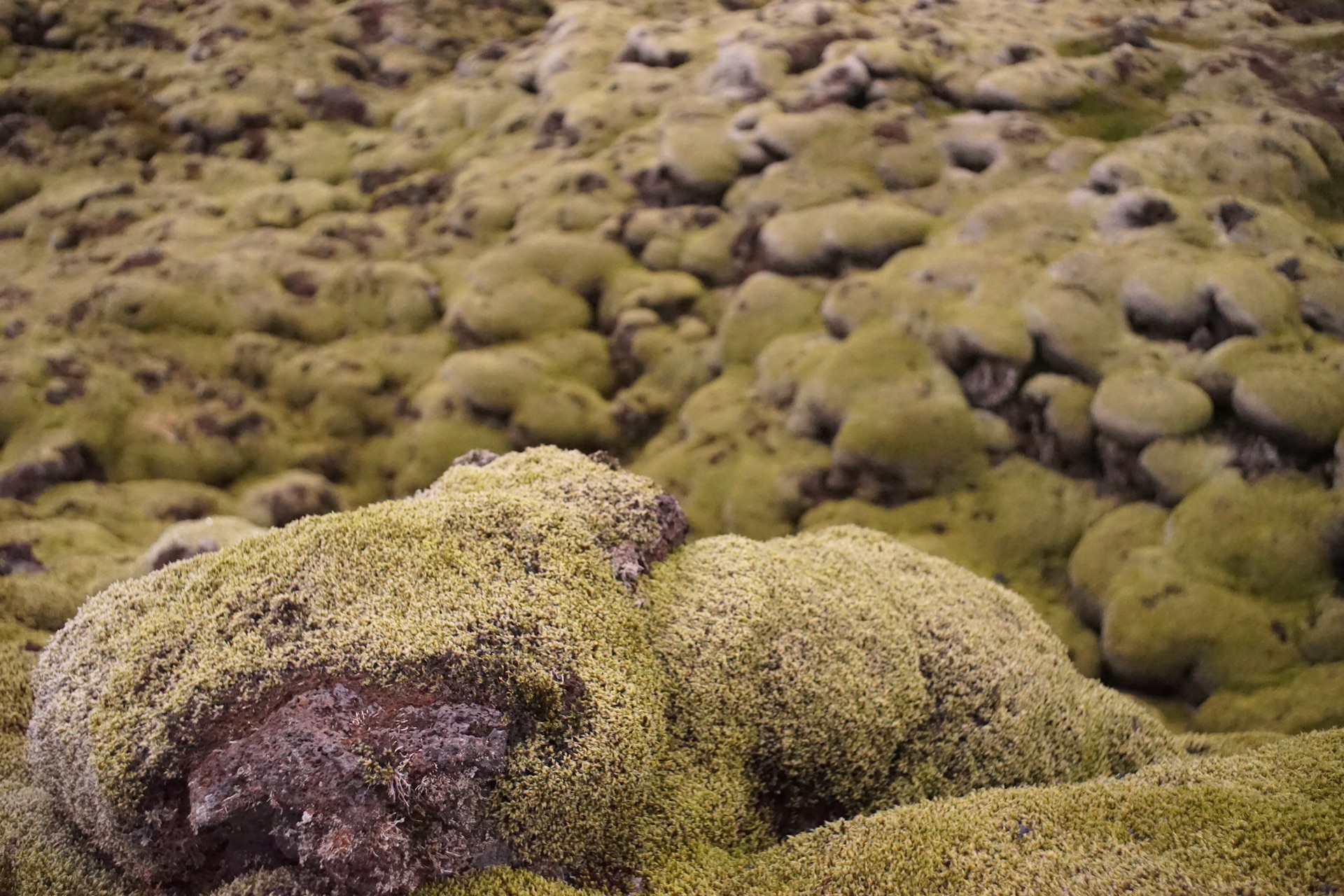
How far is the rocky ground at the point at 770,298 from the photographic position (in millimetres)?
15992

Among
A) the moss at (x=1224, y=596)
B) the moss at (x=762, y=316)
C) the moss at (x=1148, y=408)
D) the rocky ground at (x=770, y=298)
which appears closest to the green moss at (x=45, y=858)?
the rocky ground at (x=770, y=298)

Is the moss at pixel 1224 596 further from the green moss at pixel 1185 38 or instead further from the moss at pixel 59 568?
the green moss at pixel 1185 38

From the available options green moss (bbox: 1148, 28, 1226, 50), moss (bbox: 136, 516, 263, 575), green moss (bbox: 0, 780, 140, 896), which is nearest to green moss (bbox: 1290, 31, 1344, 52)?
green moss (bbox: 1148, 28, 1226, 50)

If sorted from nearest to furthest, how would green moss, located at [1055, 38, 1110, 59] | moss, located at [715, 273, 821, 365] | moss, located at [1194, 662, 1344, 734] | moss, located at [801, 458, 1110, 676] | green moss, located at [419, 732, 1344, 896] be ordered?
1. green moss, located at [419, 732, 1344, 896]
2. moss, located at [1194, 662, 1344, 734]
3. moss, located at [801, 458, 1110, 676]
4. moss, located at [715, 273, 821, 365]
5. green moss, located at [1055, 38, 1110, 59]

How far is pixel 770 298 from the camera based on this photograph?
24156 millimetres

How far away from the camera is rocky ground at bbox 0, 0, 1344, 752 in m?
16.0

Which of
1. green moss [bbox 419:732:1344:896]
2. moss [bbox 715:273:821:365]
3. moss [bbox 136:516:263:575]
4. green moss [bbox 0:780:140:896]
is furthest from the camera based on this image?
moss [bbox 715:273:821:365]

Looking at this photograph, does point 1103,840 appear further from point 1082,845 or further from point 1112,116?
point 1112,116

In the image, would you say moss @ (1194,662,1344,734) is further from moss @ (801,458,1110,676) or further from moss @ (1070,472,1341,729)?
moss @ (801,458,1110,676)

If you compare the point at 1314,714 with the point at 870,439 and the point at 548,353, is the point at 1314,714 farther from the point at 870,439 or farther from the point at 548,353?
the point at 548,353

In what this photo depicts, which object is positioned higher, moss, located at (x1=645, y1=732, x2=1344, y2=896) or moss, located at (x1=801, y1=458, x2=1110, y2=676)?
moss, located at (x1=645, y1=732, x2=1344, y2=896)

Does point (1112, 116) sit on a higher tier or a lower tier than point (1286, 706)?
higher

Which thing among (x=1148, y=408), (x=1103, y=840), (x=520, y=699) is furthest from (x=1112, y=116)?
(x=520, y=699)

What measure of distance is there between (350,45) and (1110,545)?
4208cm
